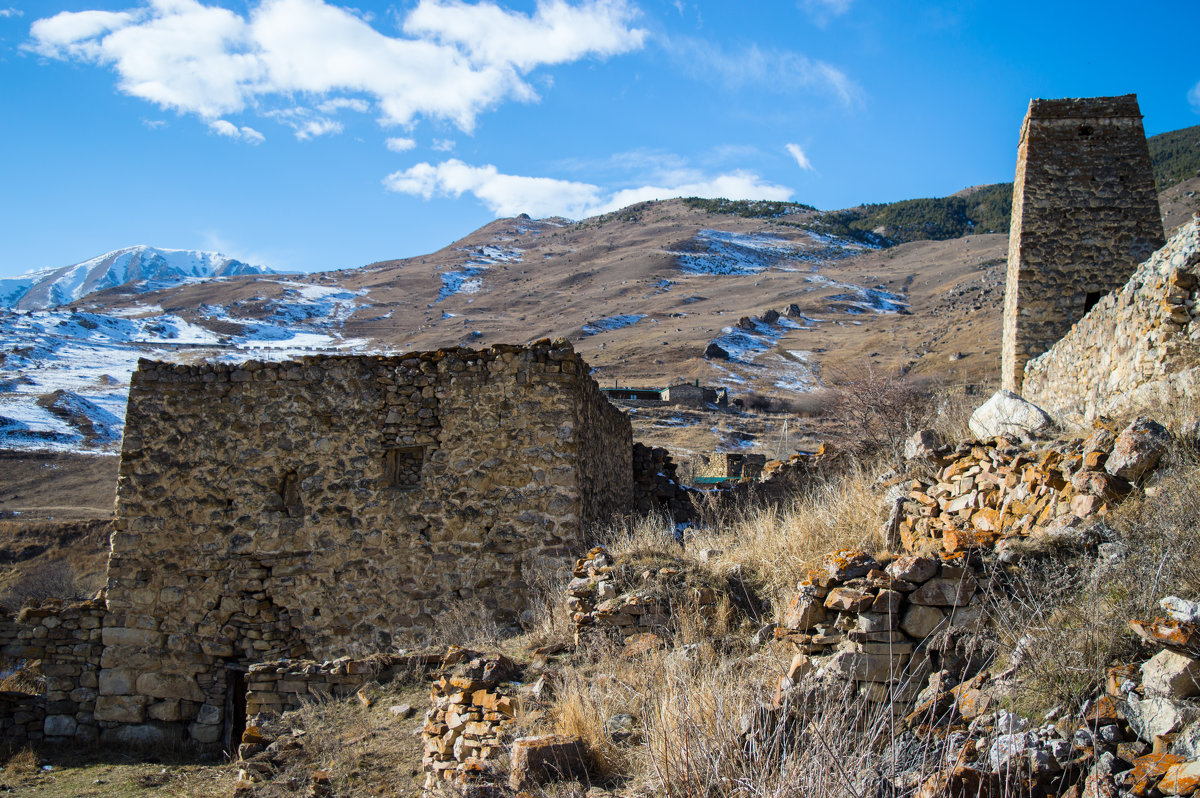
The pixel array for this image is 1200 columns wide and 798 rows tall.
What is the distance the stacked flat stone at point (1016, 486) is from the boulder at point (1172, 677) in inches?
43.2

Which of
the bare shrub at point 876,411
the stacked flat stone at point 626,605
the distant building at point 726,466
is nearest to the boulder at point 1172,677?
the stacked flat stone at point 626,605

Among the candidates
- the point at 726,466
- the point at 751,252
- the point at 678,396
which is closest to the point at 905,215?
the point at 751,252

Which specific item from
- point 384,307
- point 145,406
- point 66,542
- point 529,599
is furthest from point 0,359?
point 529,599

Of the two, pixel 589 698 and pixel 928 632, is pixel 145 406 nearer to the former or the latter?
pixel 589 698

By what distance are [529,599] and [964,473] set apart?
4251 millimetres

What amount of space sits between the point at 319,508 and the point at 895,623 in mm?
6312

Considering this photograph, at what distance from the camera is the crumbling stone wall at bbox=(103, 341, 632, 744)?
816 centimetres

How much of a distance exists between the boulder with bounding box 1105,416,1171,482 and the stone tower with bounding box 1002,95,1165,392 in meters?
8.41

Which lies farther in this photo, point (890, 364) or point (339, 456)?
point (890, 364)

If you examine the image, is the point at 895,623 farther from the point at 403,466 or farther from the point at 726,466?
the point at 726,466

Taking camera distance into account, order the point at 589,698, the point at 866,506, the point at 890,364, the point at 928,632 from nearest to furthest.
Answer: the point at 928,632 → the point at 589,698 → the point at 866,506 → the point at 890,364

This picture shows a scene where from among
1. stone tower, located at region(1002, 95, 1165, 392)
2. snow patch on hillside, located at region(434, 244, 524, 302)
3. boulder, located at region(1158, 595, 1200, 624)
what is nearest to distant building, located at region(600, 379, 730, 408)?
stone tower, located at region(1002, 95, 1165, 392)

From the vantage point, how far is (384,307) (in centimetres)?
9506

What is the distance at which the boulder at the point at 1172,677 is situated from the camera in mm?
2977
